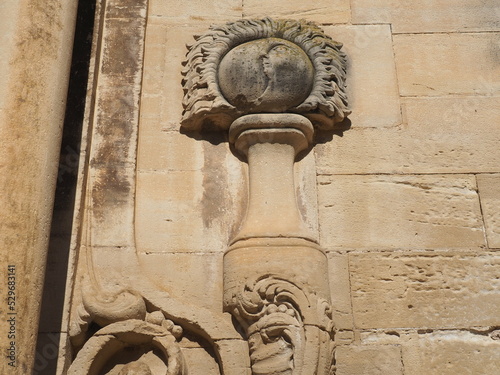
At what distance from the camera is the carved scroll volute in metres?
3.59

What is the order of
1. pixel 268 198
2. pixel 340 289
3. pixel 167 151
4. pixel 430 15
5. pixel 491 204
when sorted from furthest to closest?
pixel 430 15
pixel 167 151
pixel 491 204
pixel 268 198
pixel 340 289

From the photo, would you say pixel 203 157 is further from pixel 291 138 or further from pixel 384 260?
pixel 384 260

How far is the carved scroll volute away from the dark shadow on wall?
709mm

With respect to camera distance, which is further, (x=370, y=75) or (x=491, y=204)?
(x=370, y=75)

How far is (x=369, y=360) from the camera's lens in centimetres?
373

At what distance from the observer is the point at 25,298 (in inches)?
132

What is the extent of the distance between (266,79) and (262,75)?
0.12ft

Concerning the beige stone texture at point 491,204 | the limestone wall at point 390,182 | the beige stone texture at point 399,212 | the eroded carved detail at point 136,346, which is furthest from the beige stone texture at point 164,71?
the beige stone texture at point 491,204

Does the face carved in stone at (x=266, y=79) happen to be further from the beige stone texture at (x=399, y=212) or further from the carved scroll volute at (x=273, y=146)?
the beige stone texture at (x=399, y=212)

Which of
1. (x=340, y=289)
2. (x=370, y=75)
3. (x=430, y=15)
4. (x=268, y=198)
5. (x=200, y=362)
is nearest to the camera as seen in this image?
(x=200, y=362)

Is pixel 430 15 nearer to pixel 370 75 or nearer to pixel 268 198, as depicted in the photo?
pixel 370 75

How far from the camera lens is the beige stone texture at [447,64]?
454cm

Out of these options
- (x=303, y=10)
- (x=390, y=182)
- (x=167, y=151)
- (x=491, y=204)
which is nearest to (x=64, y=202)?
(x=167, y=151)

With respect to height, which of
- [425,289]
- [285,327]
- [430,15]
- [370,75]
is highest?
[430,15]
